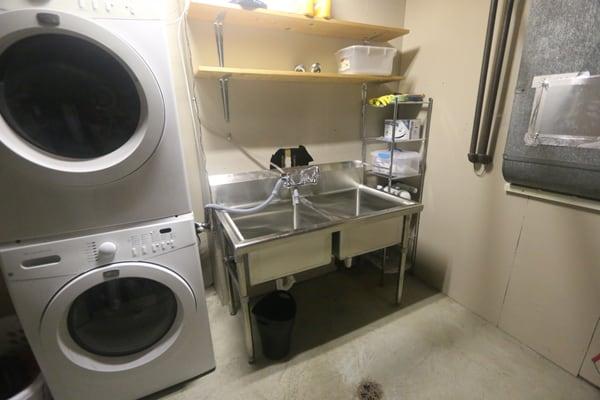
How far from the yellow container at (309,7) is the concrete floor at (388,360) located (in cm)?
182

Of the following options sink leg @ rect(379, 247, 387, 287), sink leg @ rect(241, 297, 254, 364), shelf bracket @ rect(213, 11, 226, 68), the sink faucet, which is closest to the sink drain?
sink leg @ rect(241, 297, 254, 364)

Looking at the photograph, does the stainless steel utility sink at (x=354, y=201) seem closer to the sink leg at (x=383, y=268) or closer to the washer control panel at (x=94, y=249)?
the sink leg at (x=383, y=268)

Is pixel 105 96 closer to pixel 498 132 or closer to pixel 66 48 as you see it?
pixel 66 48

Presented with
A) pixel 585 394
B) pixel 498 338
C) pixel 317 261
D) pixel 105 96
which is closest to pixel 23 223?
pixel 105 96

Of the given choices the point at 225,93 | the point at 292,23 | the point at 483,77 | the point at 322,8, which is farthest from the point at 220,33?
the point at 483,77

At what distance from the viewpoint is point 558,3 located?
1.12 meters

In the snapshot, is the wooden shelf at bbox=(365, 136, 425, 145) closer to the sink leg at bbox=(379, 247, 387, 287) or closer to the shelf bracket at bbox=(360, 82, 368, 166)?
the shelf bracket at bbox=(360, 82, 368, 166)

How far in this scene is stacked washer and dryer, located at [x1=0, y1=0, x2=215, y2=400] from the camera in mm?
827

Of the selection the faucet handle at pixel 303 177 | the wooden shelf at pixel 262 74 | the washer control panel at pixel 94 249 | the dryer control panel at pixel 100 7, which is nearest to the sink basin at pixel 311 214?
the faucet handle at pixel 303 177

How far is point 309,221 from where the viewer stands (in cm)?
163

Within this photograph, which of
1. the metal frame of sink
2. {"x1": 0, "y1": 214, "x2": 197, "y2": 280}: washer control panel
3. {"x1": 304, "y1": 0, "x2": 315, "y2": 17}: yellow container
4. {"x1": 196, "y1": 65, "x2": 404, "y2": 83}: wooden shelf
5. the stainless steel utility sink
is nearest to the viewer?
{"x1": 0, "y1": 214, "x2": 197, "y2": 280}: washer control panel

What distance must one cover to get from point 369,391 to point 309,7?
1999mm

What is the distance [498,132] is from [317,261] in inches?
48.3

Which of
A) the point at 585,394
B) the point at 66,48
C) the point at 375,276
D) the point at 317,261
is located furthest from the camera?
the point at 375,276
